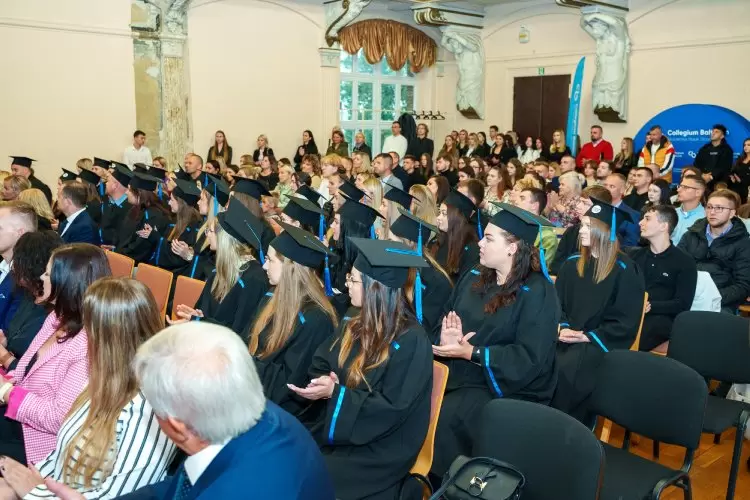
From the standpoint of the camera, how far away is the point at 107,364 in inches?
98.0

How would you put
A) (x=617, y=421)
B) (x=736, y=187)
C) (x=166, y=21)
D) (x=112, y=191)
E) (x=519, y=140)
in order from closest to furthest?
(x=617, y=421)
(x=112, y=191)
(x=736, y=187)
(x=166, y=21)
(x=519, y=140)

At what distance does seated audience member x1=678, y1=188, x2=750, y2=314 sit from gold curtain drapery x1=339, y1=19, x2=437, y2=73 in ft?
39.9

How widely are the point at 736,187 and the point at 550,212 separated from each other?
5647 millimetres

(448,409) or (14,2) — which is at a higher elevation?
(14,2)

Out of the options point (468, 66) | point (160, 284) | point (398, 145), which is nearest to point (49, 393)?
point (160, 284)

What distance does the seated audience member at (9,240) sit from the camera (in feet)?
14.2

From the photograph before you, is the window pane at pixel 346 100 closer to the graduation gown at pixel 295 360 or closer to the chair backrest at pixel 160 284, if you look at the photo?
the chair backrest at pixel 160 284

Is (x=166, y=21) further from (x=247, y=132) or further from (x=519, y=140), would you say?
(x=519, y=140)

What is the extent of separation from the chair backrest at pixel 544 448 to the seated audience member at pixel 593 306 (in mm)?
1324

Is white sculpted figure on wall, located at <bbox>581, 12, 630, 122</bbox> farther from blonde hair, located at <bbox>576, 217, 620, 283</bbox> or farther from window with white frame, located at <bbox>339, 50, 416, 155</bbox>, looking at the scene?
blonde hair, located at <bbox>576, 217, 620, 283</bbox>

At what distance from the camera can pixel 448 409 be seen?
3.63 metres

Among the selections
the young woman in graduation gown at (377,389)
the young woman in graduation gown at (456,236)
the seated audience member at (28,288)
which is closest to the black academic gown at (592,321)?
the young woman in graduation gown at (456,236)

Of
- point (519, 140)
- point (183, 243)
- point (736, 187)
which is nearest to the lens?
point (183, 243)

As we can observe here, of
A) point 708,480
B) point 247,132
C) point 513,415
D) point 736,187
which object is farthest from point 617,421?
point 247,132
